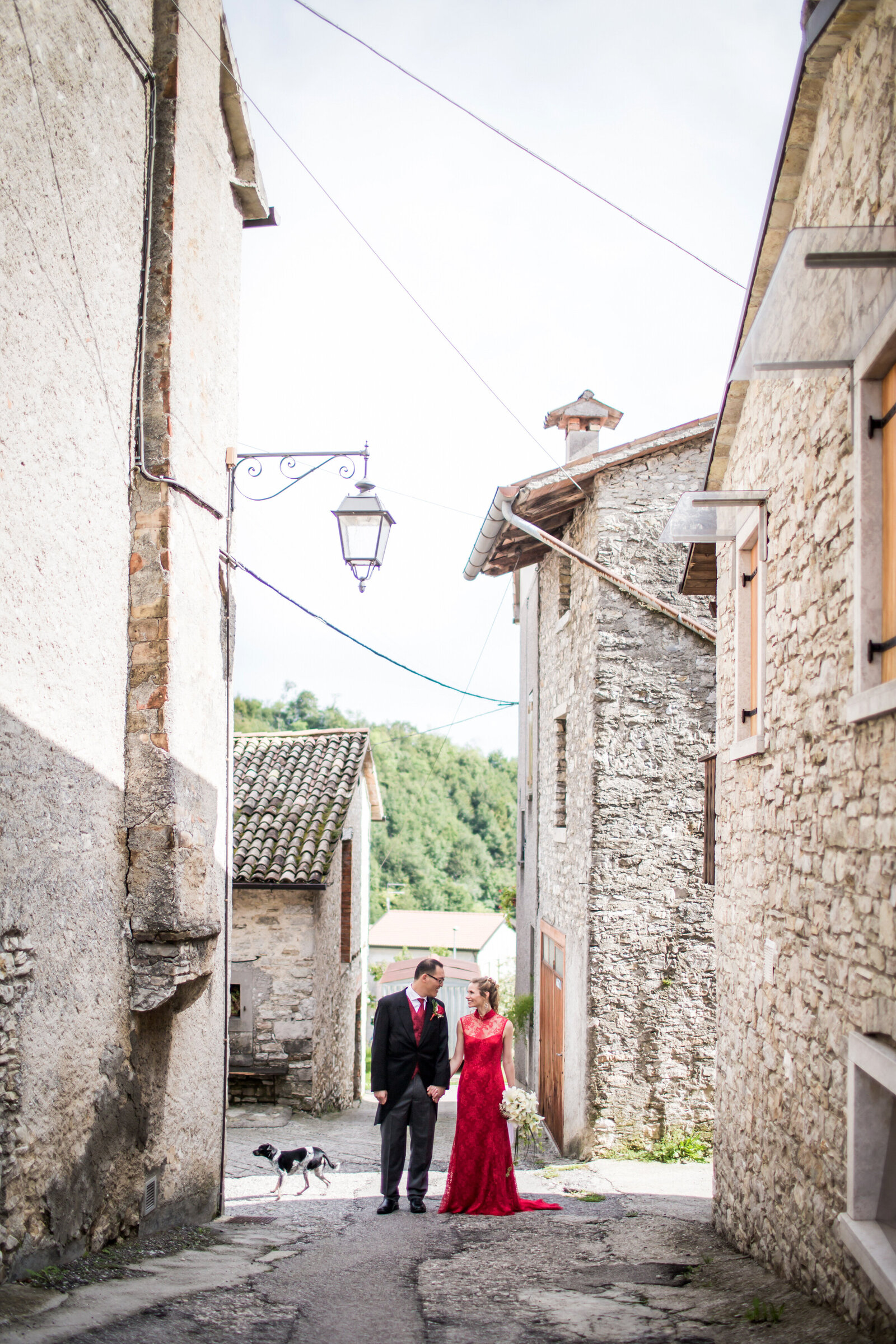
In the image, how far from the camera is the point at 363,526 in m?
7.37

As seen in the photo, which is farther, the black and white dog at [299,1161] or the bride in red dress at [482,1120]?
the black and white dog at [299,1161]

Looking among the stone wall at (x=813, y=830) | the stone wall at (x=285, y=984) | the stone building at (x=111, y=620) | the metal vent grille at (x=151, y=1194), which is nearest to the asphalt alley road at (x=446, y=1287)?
the stone wall at (x=813, y=830)

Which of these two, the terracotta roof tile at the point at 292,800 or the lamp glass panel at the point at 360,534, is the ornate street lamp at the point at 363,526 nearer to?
the lamp glass panel at the point at 360,534

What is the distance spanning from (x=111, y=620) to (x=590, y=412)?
8.78m

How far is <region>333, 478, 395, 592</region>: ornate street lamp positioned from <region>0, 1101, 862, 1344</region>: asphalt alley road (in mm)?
4130

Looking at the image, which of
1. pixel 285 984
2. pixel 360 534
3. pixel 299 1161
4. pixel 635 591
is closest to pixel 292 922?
pixel 285 984

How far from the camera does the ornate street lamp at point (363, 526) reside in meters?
7.36

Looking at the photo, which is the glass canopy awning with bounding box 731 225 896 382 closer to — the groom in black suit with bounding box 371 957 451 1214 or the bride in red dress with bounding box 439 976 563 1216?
the groom in black suit with bounding box 371 957 451 1214

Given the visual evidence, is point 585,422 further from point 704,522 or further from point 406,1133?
point 406,1133

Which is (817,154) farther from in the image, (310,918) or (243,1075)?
(243,1075)

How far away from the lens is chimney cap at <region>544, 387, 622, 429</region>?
12938 mm

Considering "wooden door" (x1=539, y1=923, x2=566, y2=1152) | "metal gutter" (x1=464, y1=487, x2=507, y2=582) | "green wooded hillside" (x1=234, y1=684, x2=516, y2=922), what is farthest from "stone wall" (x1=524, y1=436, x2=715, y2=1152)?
"green wooded hillside" (x1=234, y1=684, x2=516, y2=922)

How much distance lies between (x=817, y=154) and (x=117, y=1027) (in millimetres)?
5242

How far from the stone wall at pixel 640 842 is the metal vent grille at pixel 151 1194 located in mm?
4564
